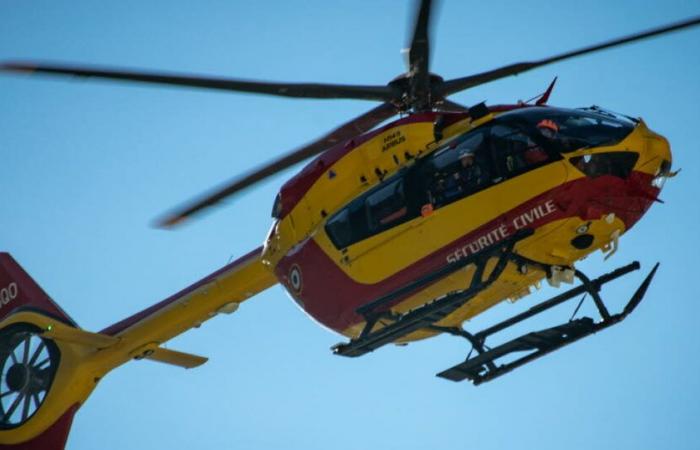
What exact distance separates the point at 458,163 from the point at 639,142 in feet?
7.70

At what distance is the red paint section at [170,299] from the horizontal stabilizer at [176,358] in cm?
66

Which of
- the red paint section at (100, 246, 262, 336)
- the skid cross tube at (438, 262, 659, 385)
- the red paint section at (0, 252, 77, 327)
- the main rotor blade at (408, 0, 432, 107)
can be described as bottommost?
the skid cross tube at (438, 262, 659, 385)

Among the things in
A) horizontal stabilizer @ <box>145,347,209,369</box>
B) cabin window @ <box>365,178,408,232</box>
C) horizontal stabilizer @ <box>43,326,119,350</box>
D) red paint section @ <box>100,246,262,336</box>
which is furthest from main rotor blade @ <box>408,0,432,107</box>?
horizontal stabilizer @ <box>43,326,119,350</box>

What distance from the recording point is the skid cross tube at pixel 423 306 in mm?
14102

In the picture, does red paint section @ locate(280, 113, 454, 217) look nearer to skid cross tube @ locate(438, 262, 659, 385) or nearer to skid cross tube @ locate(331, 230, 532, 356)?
skid cross tube @ locate(331, 230, 532, 356)

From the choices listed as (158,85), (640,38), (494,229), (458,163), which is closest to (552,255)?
(494,229)

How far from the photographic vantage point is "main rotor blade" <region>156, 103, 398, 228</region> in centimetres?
1569

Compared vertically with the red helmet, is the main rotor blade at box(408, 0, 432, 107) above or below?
above

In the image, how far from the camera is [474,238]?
561 inches

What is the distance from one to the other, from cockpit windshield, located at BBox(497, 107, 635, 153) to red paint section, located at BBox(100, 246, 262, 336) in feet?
18.0

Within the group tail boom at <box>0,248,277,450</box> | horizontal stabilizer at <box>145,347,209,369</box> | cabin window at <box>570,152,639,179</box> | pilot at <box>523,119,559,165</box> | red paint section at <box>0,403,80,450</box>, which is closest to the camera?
cabin window at <box>570,152,639,179</box>

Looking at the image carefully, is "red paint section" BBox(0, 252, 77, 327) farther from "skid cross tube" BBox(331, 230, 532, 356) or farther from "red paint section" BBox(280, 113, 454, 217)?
"skid cross tube" BBox(331, 230, 532, 356)

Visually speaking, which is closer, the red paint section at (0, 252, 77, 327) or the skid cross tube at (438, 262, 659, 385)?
the skid cross tube at (438, 262, 659, 385)

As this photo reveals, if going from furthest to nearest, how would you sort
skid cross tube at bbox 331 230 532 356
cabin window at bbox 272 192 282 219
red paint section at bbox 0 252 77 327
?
red paint section at bbox 0 252 77 327, cabin window at bbox 272 192 282 219, skid cross tube at bbox 331 230 532 356
